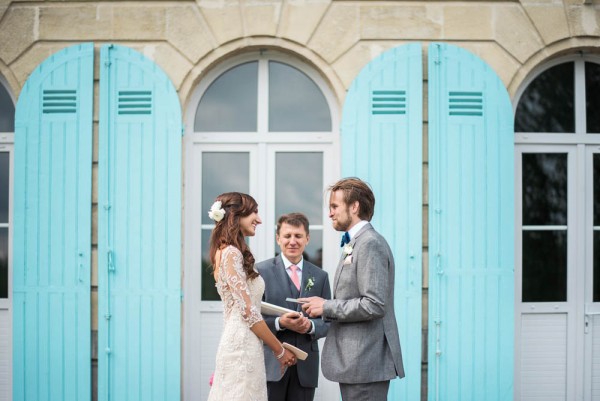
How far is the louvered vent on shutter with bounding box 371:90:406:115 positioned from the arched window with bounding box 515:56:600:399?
3.12 ft

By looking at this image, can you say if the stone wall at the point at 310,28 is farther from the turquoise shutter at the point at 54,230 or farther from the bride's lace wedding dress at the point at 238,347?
the bride's lace wedding dress at the point at 238,347

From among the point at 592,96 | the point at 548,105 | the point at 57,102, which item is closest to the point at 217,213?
the point at 57,102

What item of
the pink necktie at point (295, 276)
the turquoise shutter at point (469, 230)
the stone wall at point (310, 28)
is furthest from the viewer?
→ the stone wall at point (310, 28)

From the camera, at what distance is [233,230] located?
2627 mm

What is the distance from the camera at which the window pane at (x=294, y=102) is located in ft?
13.5

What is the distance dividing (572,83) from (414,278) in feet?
6.37

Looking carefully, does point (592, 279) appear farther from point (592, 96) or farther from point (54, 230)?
point (54, 230)

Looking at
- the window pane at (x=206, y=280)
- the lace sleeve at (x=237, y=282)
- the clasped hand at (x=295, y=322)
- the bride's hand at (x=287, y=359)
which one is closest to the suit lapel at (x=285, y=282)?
the clasped hand at (x=295, y=322)

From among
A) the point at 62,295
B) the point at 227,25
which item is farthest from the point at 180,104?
the point at 62,295

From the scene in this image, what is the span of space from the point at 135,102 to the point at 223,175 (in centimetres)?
81

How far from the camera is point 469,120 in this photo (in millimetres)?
3861

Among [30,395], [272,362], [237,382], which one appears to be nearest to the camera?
[237,382]

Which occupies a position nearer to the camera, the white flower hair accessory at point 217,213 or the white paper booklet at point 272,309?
the white flower hair accessory at point 217,213

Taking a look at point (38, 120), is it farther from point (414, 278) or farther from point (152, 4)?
point (414, 278)
